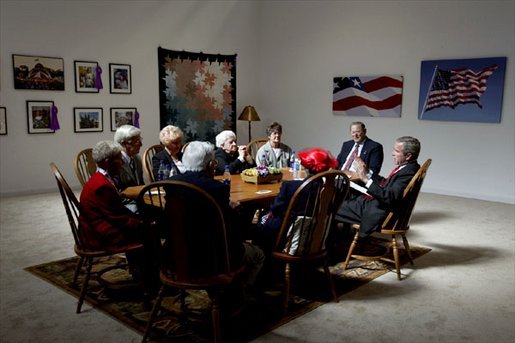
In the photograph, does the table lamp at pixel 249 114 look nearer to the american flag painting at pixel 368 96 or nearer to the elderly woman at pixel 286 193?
the american flag painting at pixel 368 96

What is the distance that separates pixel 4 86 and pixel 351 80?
16.4ft

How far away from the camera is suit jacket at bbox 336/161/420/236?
345 centimetres

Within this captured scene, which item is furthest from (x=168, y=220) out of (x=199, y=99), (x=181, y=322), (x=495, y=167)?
(x=199, y=99)

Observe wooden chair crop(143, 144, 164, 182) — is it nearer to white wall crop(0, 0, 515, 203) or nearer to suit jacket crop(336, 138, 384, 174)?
suit jacket crop(336, 138, 384, 174)

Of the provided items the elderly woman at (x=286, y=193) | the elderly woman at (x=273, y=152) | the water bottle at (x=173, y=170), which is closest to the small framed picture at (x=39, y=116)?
the elderly woman at (x=273, y=152)

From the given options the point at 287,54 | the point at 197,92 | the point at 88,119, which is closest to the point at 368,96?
the point at 287,54

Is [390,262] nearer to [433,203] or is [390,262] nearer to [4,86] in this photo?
[433,203]

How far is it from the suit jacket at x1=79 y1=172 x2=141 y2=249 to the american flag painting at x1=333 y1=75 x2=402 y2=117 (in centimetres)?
538

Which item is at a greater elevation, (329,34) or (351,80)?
(329,34)

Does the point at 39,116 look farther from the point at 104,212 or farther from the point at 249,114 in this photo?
the point at 104,212

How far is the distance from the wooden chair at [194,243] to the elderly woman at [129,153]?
4.30 ft

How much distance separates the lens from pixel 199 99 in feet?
26.5

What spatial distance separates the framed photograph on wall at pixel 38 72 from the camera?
619cm

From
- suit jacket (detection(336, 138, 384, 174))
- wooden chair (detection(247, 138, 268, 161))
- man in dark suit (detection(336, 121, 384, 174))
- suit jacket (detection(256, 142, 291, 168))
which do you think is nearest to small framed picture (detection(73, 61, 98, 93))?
wooden chair (detection(247, 138, 268, 161))
